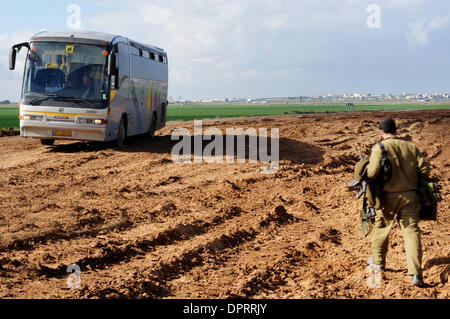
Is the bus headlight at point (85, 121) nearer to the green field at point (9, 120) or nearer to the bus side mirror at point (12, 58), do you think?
the bus side mirror at point (12, 58)

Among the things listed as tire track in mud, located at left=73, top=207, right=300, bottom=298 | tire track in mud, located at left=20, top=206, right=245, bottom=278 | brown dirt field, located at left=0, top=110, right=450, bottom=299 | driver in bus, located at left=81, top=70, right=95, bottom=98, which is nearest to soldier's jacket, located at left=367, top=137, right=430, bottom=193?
brown dirt field, located at left=0, top=110, right=450, bottom=299

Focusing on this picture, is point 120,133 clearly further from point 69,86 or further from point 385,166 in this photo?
point 385,166

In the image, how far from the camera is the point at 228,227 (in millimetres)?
11422

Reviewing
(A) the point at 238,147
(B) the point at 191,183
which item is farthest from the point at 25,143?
(B) the point at 191,183

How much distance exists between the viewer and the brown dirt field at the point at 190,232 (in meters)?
7.97

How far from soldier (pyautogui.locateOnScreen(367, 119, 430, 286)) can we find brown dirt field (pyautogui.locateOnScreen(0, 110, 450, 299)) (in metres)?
0.42

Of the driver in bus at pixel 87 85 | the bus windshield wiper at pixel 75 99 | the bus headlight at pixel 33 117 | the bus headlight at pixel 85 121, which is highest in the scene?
the driver in bus at pixel 87 85

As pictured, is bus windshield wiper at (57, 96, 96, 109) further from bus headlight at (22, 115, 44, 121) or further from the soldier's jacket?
the soldier's jacket

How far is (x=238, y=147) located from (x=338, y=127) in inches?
330

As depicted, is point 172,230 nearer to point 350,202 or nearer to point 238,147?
point 350,202

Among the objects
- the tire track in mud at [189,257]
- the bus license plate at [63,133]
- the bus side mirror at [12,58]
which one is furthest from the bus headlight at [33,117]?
the tire track in mud at [189,257]

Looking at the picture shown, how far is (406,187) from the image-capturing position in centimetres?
797
